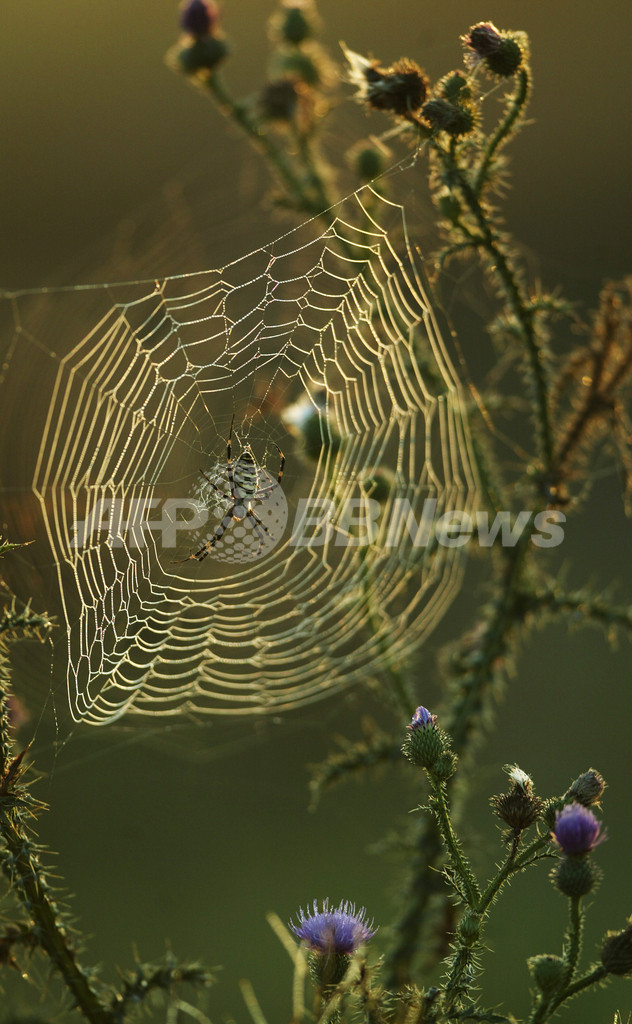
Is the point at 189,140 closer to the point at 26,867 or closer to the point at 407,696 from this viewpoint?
the point at 407,696

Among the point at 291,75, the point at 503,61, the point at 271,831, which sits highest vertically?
the point at 291,75

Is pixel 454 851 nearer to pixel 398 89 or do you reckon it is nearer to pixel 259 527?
pixel 398 89

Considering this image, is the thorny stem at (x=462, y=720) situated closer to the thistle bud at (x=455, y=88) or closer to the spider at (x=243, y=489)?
the thistle bud at (x=455, y=88)

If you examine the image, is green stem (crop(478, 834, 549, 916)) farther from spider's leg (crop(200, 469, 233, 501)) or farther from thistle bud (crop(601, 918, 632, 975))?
spider's leg (crop(200, 469, 233, 501))

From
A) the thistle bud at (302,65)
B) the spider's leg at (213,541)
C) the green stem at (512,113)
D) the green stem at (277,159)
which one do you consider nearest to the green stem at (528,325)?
the green stem at (512,113)

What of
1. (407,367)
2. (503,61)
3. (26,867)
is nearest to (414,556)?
(407,367)

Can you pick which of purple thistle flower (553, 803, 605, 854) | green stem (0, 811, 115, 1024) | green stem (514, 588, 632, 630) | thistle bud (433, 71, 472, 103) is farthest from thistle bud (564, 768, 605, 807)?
thistle bud (433, 71, 472, 103)

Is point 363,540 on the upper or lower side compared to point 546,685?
upper
